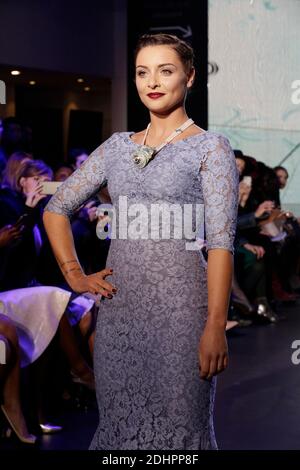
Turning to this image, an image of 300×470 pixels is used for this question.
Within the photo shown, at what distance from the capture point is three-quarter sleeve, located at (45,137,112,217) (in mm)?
1987

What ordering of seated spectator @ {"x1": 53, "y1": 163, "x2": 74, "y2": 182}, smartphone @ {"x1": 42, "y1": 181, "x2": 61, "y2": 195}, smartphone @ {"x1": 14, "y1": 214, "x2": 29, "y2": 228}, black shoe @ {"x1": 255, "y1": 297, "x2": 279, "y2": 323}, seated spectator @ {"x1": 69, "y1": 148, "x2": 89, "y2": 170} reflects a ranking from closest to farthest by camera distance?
smartphone @ {"x1": 14, "y1": 214, "x2": 29, "y2": 228}, smartphone @ {"x1": 42, "y1": 181, "x2": 61, "y2": 195}, seated spectator @ {"x1": 53, "y1": 163, "x2": 74, "y2": 182}, seated spectator @ {"x1": 69, "y1": 148, "x2": 89, "y2": 170}, black shoe @ {"x1": 255, "y1": 297, "x2": 279, "y2": 323}

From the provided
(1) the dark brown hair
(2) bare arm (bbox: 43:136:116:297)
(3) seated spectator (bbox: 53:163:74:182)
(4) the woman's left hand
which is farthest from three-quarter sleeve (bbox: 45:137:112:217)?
(3) seated spectator (bbox: 53:163:74:182)

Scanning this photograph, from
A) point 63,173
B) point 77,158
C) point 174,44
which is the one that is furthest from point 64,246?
point 77,158

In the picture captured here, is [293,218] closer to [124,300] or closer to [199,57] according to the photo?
[199,57]

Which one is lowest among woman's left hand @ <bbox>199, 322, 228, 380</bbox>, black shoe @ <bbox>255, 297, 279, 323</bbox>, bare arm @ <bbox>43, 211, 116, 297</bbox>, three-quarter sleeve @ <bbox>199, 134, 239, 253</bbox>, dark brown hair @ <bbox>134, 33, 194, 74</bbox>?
black shoe @ <bbox>255, 297, 279, 323</bbox>

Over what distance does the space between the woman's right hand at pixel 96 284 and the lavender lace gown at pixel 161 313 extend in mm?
32

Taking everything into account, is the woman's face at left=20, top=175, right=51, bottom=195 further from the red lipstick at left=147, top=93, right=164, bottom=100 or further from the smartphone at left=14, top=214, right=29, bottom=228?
the red lipstick at left=147, top=93, right=164, bottom=100

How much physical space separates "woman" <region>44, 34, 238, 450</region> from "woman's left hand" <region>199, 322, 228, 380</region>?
0.03 metres

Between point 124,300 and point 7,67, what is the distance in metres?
4.88

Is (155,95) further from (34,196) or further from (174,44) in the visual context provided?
(34,196)

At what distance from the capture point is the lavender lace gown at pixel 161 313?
73.2 inches

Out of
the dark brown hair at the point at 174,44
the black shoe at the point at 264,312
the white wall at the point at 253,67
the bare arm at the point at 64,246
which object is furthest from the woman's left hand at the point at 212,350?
the white wall at the point at 253,67
